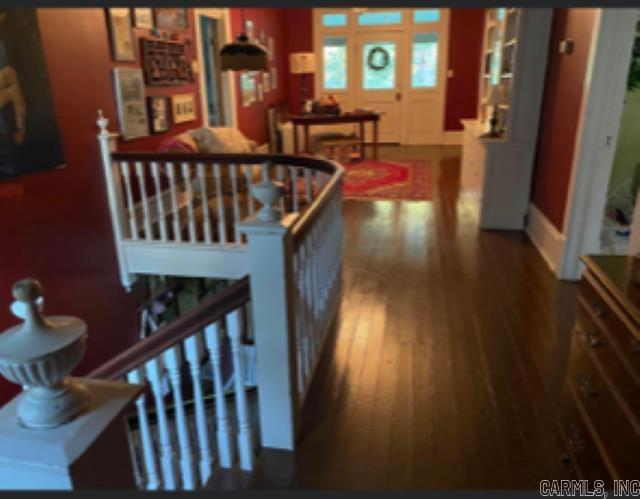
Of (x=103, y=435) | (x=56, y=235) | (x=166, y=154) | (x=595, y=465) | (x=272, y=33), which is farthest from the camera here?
(x=272, y=33)

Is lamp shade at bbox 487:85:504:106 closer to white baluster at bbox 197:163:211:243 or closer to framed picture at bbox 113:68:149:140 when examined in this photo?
white baluster at bbox 197:163:211:243

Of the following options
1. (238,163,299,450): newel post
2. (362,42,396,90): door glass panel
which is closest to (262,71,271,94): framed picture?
(362,42,396,90): door glass panel

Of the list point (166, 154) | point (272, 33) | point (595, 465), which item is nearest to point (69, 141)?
point (166, 154)

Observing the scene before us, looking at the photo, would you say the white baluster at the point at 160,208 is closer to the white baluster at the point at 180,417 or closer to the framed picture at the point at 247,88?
the white baluster at the point at 180,417

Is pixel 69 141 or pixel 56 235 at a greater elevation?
pixel 69 141

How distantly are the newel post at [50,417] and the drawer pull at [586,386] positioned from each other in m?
1.39

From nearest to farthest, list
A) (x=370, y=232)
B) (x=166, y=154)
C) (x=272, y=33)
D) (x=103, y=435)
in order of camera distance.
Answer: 1. (x=103, y=435)
2. (x=166, y=154)
3. (x=370, y=232)
4. (x=272, y=33)

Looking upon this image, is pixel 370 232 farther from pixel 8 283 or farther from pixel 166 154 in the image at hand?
pixel 8 283

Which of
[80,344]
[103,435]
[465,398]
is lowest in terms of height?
[465,398]

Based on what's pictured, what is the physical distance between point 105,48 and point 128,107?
0.49 m

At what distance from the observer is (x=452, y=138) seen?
1024 cm

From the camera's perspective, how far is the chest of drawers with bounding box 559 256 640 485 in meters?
1.30

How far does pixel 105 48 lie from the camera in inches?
157

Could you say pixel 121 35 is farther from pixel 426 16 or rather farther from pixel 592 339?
pixel 426 16
